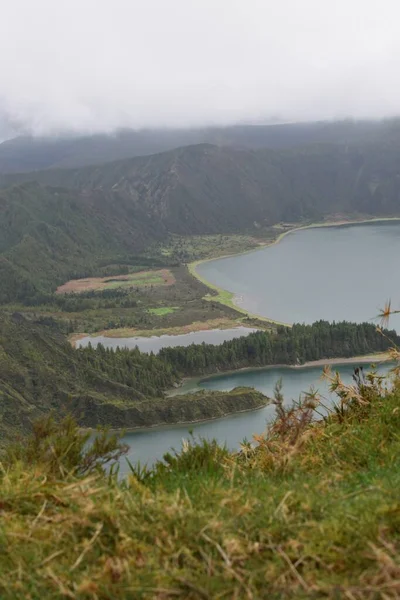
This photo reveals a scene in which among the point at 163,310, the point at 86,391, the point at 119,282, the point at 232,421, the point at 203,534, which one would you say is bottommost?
the point at 163,310

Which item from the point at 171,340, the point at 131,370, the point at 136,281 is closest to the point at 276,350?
the point at 131,370

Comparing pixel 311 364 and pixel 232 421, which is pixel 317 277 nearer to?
pixel 311 364

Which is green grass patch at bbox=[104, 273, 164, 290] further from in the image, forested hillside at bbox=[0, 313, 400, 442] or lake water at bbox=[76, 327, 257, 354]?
forested hillside at bbox=[0, 313, 400, 442]

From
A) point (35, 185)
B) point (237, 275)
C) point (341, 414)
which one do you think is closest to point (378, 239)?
point (237, 275)

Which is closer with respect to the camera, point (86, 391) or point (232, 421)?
point (232, 421)

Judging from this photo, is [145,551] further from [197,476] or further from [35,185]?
[35,185]

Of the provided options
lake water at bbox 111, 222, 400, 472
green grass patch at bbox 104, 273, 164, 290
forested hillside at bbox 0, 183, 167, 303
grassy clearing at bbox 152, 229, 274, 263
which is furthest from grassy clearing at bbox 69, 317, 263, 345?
grassy clearing at bbox 152, 229, 274, 263

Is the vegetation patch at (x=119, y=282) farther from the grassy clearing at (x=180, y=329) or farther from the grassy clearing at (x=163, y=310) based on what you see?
the grassy clearing at (x=180, y=329)
